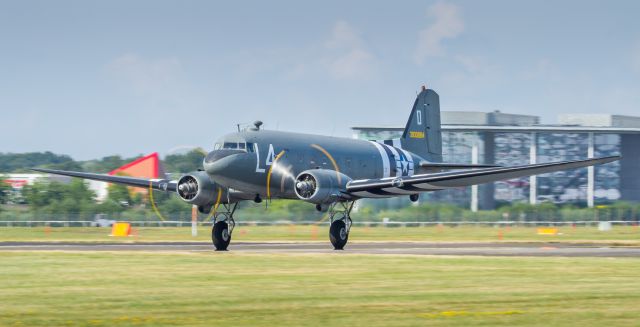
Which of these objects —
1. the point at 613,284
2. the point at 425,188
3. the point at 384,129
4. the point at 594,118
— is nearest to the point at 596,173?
the point at 594,118

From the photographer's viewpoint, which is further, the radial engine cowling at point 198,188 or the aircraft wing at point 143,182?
the aircraft wing at point 143,182

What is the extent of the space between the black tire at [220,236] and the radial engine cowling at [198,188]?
95cm

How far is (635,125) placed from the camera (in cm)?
10212

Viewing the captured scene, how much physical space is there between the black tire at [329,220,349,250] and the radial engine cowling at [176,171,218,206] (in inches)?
171

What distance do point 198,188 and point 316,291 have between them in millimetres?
15399

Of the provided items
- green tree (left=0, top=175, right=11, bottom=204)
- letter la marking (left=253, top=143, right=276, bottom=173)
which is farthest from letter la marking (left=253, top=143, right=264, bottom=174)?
green tree (left=0, top=175, right=11, bottom=204)

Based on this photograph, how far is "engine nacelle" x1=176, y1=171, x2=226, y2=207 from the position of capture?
34938 mm

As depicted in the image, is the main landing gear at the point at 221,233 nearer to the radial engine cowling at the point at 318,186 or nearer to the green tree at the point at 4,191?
the radial engine cowling at the point at 318,186

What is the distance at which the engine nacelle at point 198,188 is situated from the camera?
34938mm

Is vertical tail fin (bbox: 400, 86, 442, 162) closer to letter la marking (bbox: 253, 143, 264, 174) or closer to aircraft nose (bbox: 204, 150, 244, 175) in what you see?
letter la marking (bbox: 253, 143, 264, 174)

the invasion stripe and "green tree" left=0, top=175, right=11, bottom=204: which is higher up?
the invasion stripe

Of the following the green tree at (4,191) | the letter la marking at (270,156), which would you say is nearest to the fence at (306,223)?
the green tree at (4,191)

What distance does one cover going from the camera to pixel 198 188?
3494 cm

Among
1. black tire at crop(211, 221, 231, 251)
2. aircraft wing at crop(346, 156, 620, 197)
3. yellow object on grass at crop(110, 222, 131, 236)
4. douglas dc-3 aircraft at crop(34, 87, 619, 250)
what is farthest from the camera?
yellow object on grass at crop(110, 222, 131, 236)
